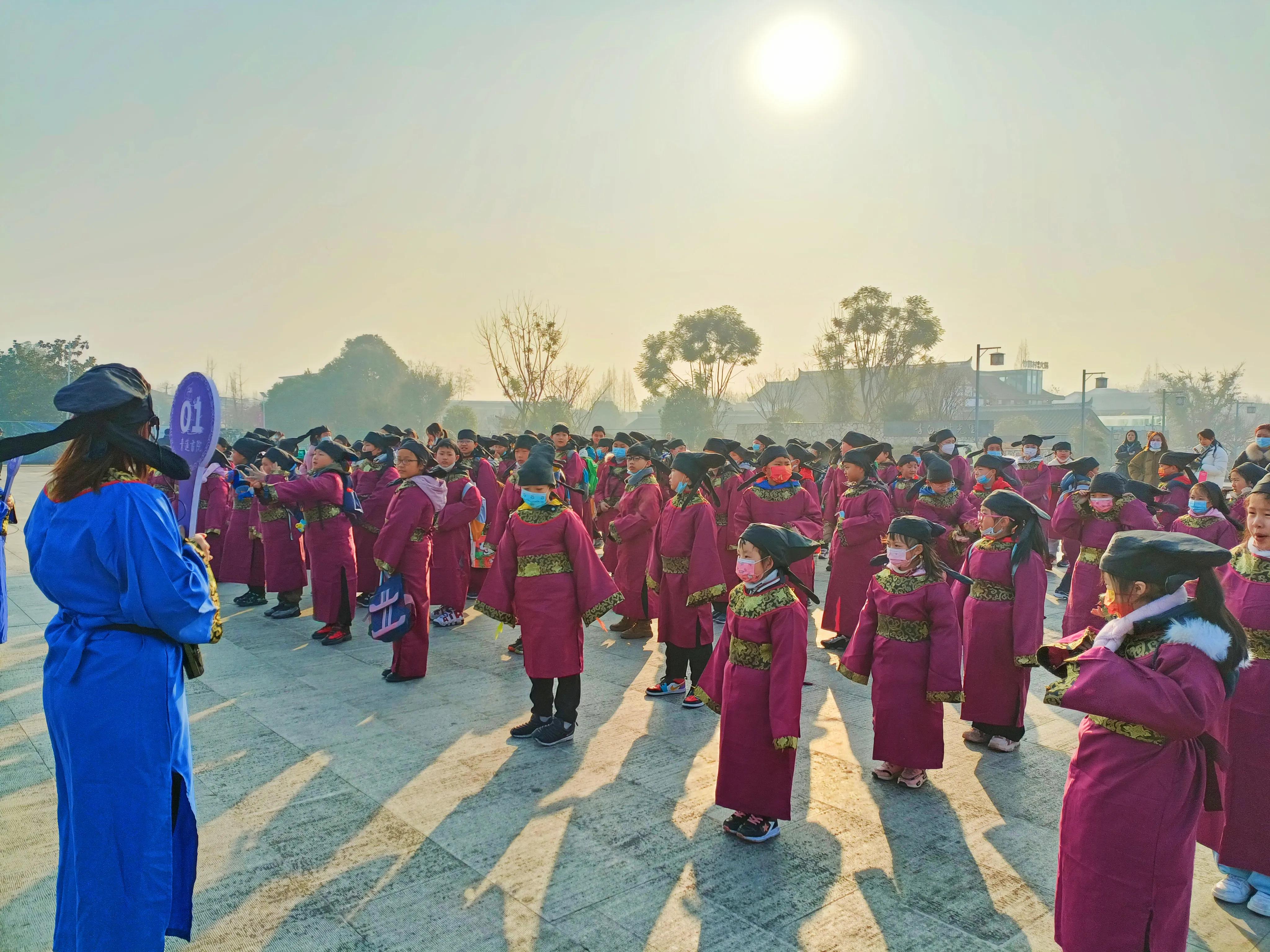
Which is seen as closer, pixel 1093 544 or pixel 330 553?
pixel 1093 544

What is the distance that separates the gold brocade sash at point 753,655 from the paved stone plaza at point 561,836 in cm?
96

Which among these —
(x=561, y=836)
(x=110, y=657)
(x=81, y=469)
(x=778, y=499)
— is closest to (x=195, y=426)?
(x=81, y=469)

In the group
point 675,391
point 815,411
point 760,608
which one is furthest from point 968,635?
point 815,411

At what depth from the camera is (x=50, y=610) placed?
10.3m

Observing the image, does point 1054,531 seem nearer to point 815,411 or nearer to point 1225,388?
point 1225,388

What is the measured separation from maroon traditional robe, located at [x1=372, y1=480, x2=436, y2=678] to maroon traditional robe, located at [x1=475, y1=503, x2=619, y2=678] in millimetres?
1648

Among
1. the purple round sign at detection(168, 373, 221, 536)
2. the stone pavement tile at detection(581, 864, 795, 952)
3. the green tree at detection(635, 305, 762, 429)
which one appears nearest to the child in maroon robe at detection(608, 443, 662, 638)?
the stone pavement tile at detection(581, 864, 795, 952)

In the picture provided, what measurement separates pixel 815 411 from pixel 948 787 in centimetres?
6367

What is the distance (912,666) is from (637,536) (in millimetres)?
4047

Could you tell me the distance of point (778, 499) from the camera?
8.69m

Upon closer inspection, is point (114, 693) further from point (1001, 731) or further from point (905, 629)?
point (1001, 731)

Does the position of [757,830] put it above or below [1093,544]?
below

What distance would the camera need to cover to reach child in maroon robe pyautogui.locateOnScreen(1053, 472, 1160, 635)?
8.23 meters

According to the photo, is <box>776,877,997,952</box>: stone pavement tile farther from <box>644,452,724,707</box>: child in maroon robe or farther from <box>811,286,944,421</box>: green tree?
<box>811,286,944,421</box>: green tree
